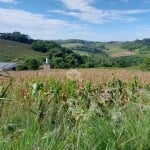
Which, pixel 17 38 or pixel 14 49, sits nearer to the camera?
pixel 14 49

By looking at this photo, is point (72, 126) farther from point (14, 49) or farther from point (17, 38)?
point (17, 38)

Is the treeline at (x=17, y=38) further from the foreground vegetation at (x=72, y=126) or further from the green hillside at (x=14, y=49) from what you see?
the foreground vegetation at (x=72, y=126)

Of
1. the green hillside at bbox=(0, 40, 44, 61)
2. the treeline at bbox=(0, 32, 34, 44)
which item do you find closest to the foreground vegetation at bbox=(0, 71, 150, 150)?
the green hillside at bbox=(0, 40, 44, 61)

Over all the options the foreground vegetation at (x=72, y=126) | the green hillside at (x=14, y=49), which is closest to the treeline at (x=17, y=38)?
the green hillside at (x=14, y=49)

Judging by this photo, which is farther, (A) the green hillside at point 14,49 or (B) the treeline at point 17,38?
(B) the treeline at point 17,38

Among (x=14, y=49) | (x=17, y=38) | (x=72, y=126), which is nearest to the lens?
(x=72, y=126)

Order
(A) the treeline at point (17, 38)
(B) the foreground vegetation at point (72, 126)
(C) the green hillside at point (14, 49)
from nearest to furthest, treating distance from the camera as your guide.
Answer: (B) the foreground vegetation at point (72, 126) < (C) the green hillside at point (14, 49) < (A) the treeline at point (17, 38)

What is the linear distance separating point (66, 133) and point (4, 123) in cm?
47

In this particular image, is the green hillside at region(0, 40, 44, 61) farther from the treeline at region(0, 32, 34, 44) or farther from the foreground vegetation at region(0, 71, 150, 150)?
the foreground vegetation at region(0, 71, 150, 150)

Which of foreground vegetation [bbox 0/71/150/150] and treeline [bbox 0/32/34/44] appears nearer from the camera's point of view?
foreground vegetation [bbox 0/71/150/150]

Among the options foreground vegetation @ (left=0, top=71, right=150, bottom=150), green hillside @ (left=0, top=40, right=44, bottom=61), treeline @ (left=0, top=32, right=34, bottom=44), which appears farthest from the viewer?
treeline @ (left=0, top=32, right=34, bottom=44)

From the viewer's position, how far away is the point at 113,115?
9.18 ft

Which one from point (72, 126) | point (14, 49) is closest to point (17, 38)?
point (14, 49)

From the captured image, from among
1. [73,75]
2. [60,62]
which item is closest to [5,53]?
[60,62]
